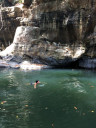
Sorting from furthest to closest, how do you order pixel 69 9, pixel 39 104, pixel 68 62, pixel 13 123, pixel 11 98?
pixel 68 62, pixel 69 9, pixel 11 98, pixel 39 104, pixel 13 123

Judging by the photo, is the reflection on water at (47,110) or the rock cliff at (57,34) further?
the rock cliff at (57,34)

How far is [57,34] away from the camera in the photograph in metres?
21.1

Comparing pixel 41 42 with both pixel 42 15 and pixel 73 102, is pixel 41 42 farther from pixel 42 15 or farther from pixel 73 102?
pixel 73 102

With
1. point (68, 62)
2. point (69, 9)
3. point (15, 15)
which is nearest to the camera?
point (69, 9)

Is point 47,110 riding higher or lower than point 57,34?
lower

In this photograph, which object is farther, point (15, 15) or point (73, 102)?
point (15, 15)

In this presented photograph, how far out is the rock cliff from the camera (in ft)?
62.5

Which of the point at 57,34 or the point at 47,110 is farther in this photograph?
the point at 57,34

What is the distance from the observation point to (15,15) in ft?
78.1

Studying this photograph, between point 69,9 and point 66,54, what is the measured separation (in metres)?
6.17

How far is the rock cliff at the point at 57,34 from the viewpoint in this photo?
1906 cm

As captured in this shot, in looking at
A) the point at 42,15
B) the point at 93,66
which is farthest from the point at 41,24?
the point at 93,66

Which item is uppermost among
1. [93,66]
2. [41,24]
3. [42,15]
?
[42,15]

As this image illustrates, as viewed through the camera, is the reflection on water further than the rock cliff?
No
